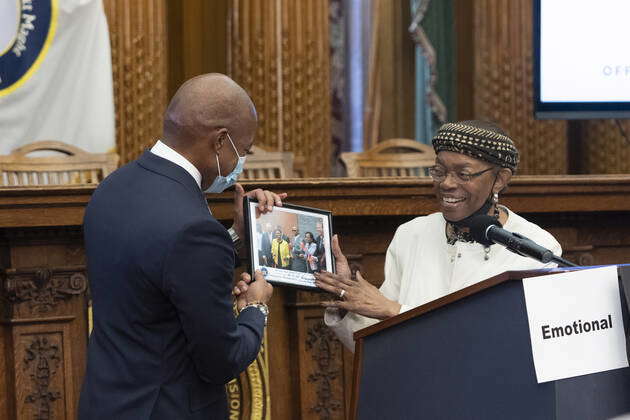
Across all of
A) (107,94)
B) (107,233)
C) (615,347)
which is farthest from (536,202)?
(107,94)

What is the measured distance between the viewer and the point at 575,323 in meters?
2.07

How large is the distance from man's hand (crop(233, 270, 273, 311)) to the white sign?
2.33 feet

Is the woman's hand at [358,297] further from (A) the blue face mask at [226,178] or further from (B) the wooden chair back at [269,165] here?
(B) the wooden chair back at [269,165]

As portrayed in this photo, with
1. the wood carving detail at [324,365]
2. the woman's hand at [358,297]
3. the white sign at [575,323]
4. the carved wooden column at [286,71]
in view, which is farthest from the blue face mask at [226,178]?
the carved wooden column at [286,71]

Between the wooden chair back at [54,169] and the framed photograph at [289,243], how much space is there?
2.42 m

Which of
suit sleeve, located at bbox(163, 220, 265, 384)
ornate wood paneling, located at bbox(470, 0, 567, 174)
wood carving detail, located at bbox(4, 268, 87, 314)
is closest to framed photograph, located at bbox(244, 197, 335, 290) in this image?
suit sleeve, located at bbox(163, 220, 265, 384)

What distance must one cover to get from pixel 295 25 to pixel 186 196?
16.8ft

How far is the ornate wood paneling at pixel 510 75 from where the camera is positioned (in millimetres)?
7715

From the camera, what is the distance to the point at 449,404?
2.19 m

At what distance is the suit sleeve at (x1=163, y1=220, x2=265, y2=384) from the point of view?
83.4 inches

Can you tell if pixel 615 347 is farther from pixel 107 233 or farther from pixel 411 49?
pixel 411 49

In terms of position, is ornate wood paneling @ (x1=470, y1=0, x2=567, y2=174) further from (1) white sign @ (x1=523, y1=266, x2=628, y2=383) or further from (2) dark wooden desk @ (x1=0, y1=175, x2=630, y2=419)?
(1) white sign @ (x1=523, y1=266, x2=628, y2=383)

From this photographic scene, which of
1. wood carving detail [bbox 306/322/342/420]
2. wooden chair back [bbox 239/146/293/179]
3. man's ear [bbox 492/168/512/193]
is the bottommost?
wood carving detail [bbox 306/322/342/420]

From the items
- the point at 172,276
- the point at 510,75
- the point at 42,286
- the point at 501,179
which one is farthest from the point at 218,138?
the point at 510,75
